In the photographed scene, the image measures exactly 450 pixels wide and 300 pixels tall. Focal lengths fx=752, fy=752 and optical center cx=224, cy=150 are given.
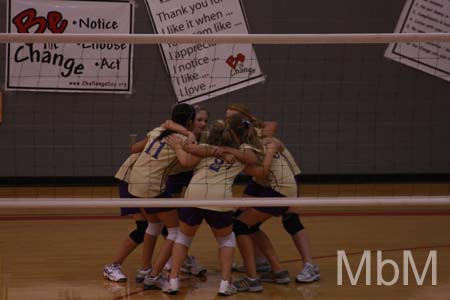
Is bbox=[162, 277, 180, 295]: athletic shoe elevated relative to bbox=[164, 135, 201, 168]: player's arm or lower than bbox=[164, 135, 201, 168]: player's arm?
lower

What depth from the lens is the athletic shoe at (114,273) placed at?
6166 mm

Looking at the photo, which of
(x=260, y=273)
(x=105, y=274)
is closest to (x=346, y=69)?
(x=260, y=273)

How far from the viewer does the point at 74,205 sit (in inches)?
203

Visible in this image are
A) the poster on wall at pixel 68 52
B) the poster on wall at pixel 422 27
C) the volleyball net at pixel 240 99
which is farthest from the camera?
the poster on wall at pixel 422 27

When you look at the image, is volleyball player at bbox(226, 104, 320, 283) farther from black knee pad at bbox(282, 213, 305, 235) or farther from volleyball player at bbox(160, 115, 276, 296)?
volleyball player at bbox(160, 115, 276, 296)

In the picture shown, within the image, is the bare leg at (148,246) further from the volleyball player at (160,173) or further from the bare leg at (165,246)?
the bare leg at (165,246)

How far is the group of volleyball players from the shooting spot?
5742 millimetres

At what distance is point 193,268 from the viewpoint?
252 inches

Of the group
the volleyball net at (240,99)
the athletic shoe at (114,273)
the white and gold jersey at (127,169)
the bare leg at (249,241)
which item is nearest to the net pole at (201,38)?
the white and gold jersey at (127,169)

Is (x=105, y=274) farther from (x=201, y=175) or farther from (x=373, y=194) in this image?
(x=373, y=194)

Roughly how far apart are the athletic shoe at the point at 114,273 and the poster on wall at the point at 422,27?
6.00 meters

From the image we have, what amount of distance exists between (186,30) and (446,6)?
3.71 m

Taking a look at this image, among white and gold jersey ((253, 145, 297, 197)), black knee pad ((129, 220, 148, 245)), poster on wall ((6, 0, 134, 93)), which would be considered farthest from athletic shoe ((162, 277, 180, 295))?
poster on wall ((6, 0, 134, 93))

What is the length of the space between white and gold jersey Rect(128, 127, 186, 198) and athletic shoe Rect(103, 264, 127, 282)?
2.25 feet
